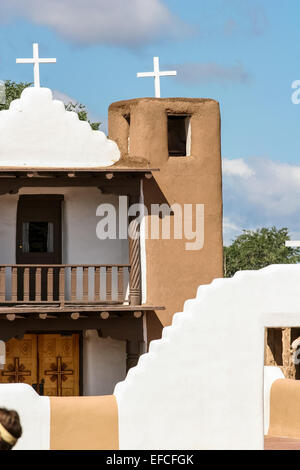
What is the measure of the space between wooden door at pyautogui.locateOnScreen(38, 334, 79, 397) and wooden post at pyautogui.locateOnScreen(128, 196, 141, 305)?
2289 millimetres

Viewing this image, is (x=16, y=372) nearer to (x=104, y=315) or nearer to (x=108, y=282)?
(x=104, y=315)

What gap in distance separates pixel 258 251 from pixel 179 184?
39.0m

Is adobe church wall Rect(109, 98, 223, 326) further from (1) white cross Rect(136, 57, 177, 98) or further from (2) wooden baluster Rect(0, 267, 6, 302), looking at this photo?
(2) wooden baluster Rect(0, 267, 6, 302)

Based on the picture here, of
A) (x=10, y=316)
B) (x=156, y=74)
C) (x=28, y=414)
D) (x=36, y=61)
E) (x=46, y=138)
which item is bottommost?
(x=28, y=414)

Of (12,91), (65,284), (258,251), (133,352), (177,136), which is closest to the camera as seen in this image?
(133,352)

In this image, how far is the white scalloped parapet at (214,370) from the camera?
1505cm

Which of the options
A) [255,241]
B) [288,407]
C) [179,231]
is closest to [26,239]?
[179,231]

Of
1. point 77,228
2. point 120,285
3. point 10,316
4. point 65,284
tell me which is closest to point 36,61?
point 77,228

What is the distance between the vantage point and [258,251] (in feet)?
193

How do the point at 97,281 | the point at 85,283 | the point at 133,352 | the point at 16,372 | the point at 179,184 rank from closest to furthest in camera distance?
the point at 85,283
the point at 97,281
the point at 133,352
the point at 179,184
the point at 16,372

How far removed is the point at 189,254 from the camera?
66.4ft

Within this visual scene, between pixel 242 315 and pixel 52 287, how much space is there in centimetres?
501

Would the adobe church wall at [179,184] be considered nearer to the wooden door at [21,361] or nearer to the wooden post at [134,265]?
the wooden post at [134,265]
